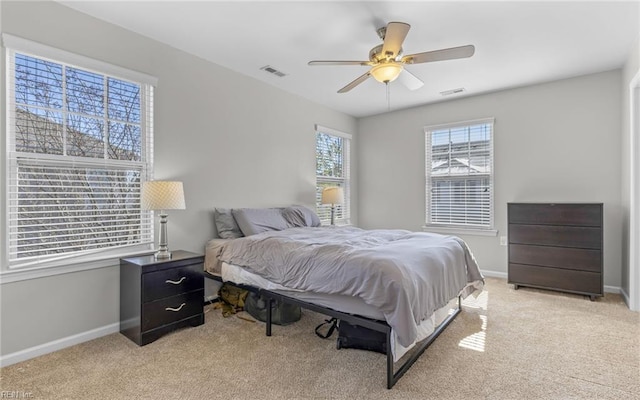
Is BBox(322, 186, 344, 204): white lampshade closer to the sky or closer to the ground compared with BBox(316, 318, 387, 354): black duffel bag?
closer to the sky

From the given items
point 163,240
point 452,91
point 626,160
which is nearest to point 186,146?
point 163,240

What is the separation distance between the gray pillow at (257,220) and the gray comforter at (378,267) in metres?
0.33

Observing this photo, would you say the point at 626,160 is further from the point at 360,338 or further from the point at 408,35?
the point at 360,338

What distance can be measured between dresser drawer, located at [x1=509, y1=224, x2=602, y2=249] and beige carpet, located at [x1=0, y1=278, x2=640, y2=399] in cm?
85

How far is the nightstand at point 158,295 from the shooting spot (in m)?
2.47

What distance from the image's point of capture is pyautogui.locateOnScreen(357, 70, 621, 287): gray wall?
12.3 ft

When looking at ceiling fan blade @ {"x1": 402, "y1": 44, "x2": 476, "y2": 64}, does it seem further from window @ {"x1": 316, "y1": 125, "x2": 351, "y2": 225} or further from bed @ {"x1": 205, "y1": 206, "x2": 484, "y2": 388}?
window @ {"x1": 316, "y1": 125, "x2": 351, "y2": 225}

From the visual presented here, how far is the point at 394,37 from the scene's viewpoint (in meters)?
2.29

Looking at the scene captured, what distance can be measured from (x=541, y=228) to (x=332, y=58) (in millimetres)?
3108

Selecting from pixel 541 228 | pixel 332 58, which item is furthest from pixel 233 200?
pixel 541 228

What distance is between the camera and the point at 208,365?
218 centimetres

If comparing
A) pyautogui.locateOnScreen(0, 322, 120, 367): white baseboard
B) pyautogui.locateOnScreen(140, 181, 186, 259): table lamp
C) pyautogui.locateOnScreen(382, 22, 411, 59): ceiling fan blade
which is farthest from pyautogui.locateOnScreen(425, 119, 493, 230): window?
pyautogui.locateOnScreen(0, 322, 120, 367): white baseboard

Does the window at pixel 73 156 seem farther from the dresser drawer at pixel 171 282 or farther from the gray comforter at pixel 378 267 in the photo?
the gray comforter at pixel 378 267

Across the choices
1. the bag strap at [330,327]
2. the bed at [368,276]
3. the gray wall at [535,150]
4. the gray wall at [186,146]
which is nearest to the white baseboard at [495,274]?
the gray wall at [535,150]
